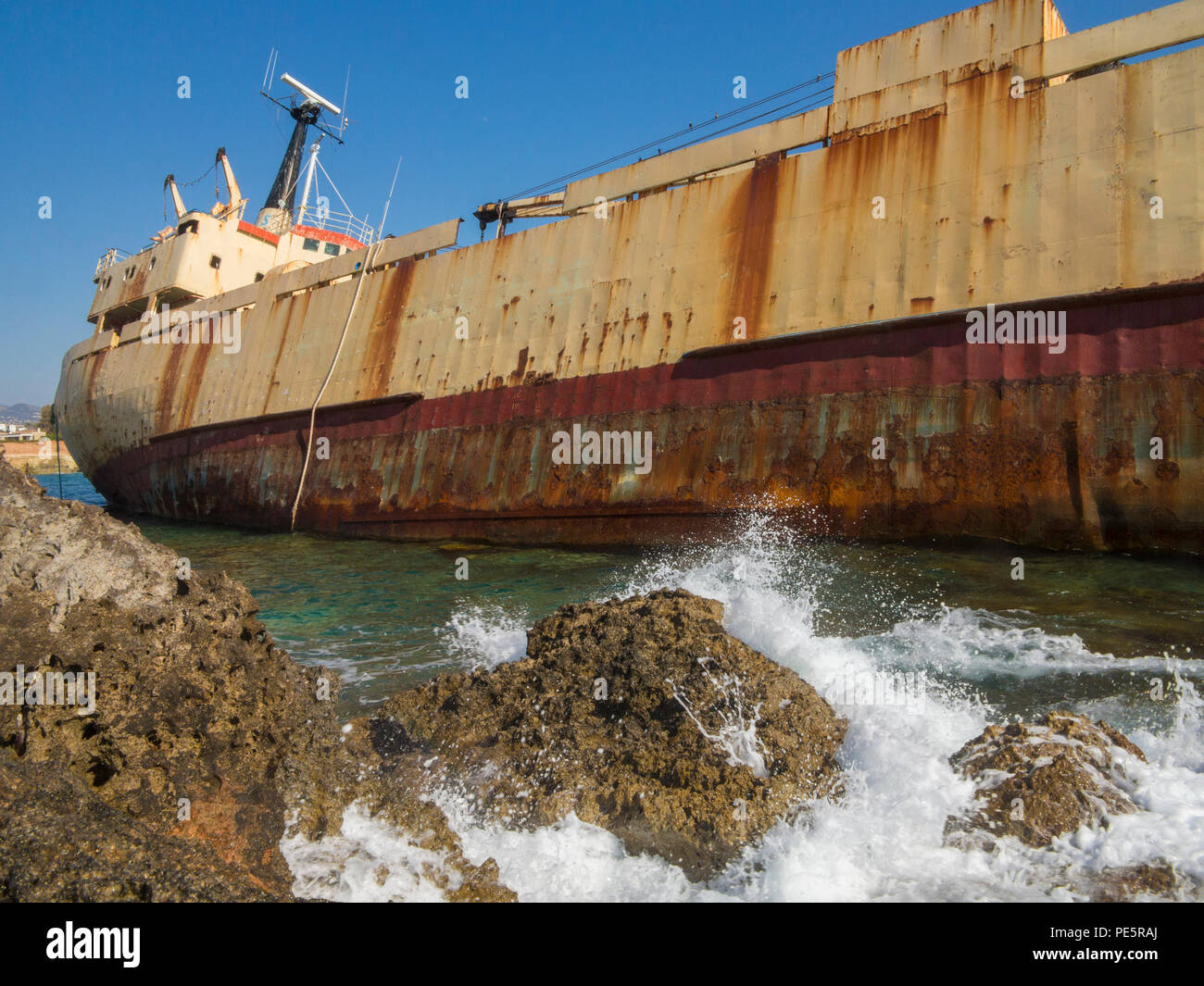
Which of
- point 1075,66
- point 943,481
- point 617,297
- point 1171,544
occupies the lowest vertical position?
point 1171,544

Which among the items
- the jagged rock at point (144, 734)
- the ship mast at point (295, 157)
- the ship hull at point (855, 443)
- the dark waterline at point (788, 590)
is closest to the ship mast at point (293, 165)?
the ship mast at point (295, 157)

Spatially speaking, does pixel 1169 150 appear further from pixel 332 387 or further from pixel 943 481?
pixel 332 387

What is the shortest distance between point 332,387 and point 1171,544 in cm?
1439

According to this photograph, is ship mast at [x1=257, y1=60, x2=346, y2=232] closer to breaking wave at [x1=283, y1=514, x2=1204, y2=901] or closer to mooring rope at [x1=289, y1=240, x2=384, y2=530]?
mooring rope at [x1=289, y1=240, x2=384, y2=530]

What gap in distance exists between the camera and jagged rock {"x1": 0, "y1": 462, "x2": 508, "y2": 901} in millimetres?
2158

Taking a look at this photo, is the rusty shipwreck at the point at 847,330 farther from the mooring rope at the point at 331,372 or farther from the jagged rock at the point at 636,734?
the jagged rock at the point at 636,734

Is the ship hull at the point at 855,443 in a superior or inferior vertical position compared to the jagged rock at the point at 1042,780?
superior

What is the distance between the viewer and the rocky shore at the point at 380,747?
265cm

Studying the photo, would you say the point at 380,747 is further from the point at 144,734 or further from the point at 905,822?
the point at 905,822

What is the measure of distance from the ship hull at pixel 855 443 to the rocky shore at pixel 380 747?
502 cm

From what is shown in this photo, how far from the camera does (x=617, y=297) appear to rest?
37.4 feet

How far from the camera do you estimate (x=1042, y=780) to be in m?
2.94

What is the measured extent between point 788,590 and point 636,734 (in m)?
3.91

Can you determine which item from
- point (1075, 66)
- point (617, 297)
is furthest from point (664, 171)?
point (1075, 66)
